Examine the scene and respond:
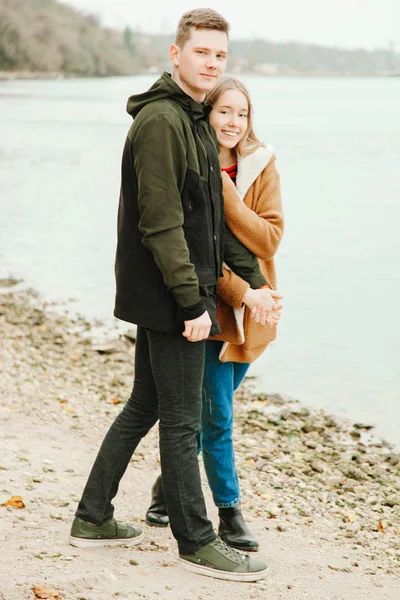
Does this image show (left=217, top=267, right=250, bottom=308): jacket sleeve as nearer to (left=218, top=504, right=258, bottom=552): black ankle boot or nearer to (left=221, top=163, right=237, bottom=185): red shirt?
(left=221, top=163, right=237, bottom=185): red shirt

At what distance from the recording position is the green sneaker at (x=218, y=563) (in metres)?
3.33

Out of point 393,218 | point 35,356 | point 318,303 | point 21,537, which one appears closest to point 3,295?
point 35,356

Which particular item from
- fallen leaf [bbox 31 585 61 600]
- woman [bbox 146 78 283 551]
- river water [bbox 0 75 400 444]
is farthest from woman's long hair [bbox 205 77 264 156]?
river water [bbox 0 75 400 444]

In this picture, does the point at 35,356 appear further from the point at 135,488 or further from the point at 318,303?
the point at 318,303

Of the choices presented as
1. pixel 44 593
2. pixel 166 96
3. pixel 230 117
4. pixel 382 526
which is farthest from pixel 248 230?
pixel 382 526

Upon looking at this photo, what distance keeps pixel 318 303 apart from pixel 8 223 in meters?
9.31

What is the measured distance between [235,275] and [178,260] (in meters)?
0.51

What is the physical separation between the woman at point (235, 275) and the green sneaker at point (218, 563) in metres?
0.29

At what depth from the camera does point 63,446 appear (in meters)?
5.07

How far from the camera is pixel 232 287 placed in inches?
133

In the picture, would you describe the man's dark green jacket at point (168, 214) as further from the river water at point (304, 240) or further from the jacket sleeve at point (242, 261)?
the river water at point (304, 240)

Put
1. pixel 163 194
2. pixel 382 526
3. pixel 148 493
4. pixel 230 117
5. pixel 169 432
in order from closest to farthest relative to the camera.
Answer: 1. pixel 163 194
2. pixel 169 432
3. pixel 230 117
4. pixel 148 493
5. pixel 382 526

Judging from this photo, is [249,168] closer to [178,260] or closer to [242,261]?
[242,261]

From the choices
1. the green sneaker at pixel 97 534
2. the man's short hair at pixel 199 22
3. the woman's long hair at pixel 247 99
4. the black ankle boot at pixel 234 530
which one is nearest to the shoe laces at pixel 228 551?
the black ankle boot at pixel 234 530
